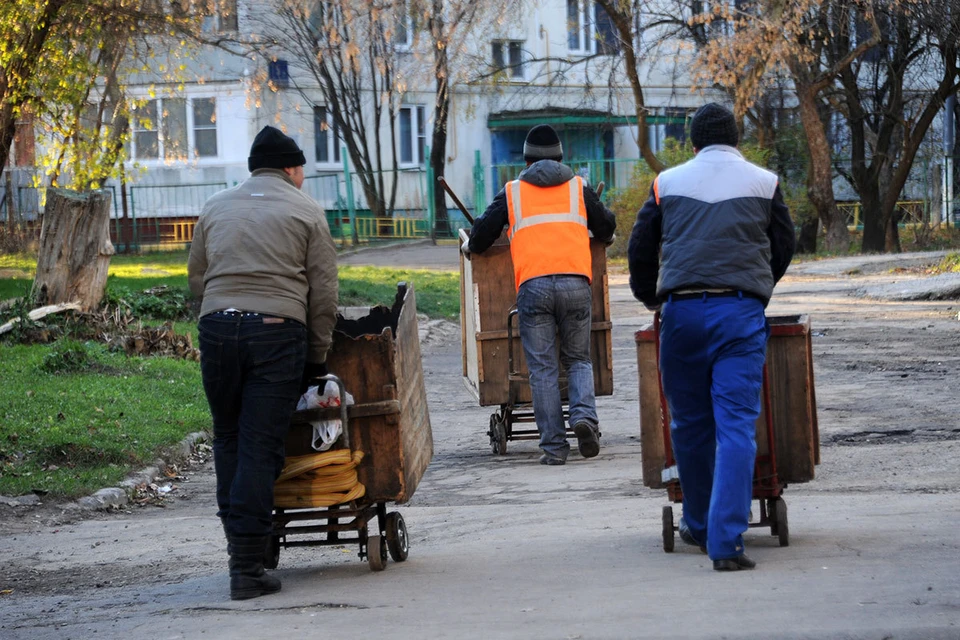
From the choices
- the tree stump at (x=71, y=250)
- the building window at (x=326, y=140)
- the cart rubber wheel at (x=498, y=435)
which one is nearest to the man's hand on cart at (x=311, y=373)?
the cart rubber wheel at (x=498, y=435)

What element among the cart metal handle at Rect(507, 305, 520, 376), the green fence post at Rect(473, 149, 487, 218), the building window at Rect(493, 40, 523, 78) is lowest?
the cart metal handle at Rect(507, 305, 520, 376)

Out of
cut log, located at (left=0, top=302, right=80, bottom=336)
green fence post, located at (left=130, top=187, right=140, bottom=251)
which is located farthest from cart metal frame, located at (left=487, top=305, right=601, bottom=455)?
green fence post, located at (left=130, top=187, right=140, bottom=251)

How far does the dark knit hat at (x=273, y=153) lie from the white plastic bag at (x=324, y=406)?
3.11ft

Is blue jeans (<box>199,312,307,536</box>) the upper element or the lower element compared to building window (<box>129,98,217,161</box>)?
lower

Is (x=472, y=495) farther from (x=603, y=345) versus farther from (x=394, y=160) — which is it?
(x=394, y=160)

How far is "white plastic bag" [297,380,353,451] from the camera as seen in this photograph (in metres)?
5.73

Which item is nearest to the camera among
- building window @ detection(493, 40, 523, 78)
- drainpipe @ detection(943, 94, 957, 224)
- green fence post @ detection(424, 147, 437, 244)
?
drainpipe @ detection(943, 94, 957, 224)

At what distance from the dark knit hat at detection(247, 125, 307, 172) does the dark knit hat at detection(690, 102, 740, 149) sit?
1663 mm

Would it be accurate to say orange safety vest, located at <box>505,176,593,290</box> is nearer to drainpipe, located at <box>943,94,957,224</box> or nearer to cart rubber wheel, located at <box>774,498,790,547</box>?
cart rubber wheel, located at <box>774,498,790,547</box>

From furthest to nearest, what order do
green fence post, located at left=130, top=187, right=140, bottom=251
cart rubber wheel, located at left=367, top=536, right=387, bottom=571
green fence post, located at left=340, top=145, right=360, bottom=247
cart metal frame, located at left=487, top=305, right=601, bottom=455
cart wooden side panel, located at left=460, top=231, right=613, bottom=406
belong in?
green fence post, located at left=340, top=145, right=360, bottom=247 < green fence post, located at left=130, top=187, right=140, bottom=251 < cart wooden side panel, located at left=460, top=231, right=613, bottom=406 < cart metal frame, located at left=487, top=305, right=601, bottom=455 < cart rubber wheel, located at left=367, top=536, right=387, bottom=571

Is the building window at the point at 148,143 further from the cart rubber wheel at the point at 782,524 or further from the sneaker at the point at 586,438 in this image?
the cart rubber wheel at the point at 782,524

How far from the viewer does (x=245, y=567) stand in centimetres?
541

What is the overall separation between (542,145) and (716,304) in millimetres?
3573

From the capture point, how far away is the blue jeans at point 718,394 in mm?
5262
